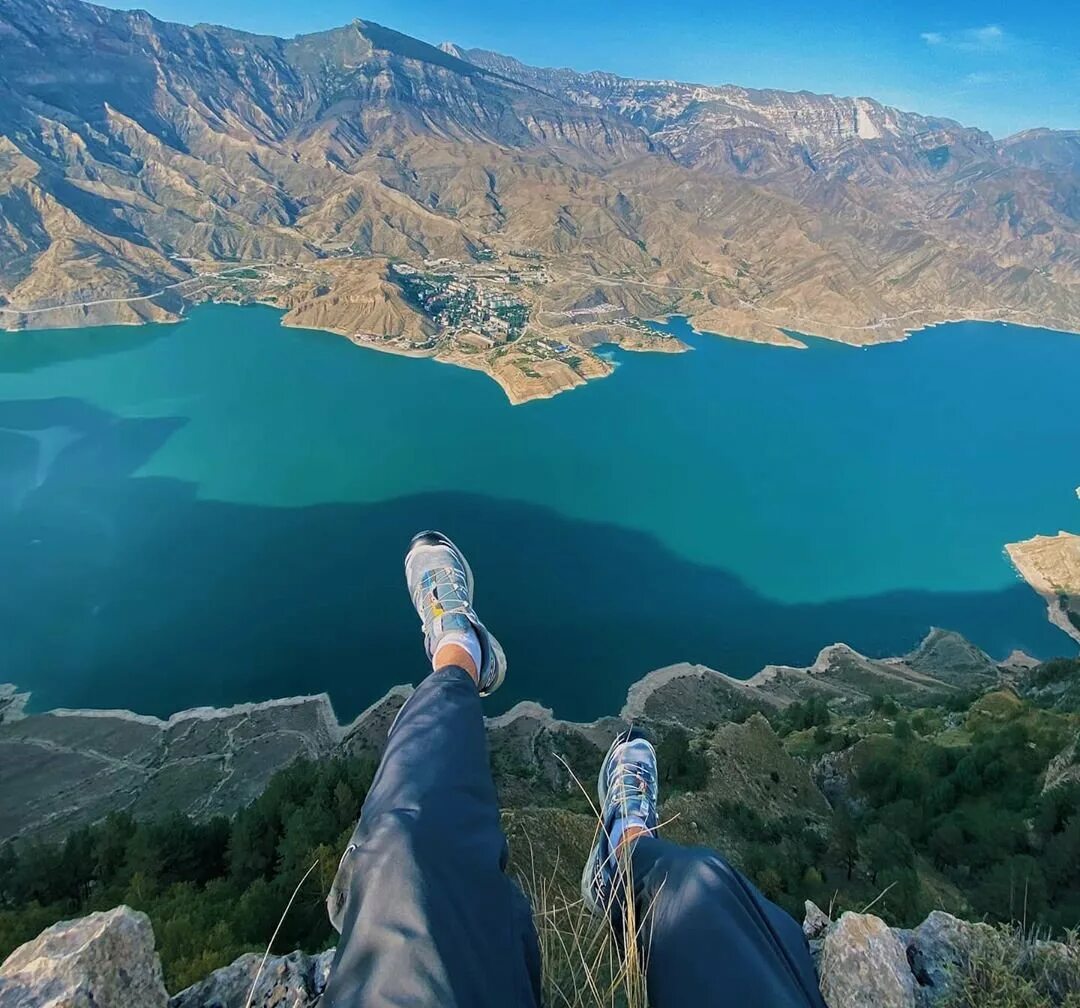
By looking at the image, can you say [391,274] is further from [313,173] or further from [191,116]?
[191,116]

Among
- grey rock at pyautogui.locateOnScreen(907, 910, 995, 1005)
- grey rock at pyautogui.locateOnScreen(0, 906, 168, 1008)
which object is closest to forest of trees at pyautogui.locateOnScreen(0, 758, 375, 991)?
grey rock at pyautogui.locateOnScreen(0, 906, 168, 1008)

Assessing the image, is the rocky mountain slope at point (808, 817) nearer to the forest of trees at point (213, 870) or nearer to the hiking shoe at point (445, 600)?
the forest of trees at point (213, 870)

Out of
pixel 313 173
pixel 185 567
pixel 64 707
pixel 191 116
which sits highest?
pixel 191 116

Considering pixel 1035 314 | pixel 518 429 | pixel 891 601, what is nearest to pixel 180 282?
pixel 518 429

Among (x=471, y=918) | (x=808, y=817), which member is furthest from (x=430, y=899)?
(x=808, y=817)

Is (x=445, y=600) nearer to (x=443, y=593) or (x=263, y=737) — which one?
(x=443, y=593)

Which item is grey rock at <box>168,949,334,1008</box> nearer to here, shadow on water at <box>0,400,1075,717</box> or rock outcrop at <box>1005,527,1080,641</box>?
shadow on water at <box>0,400,1075,717</box>
